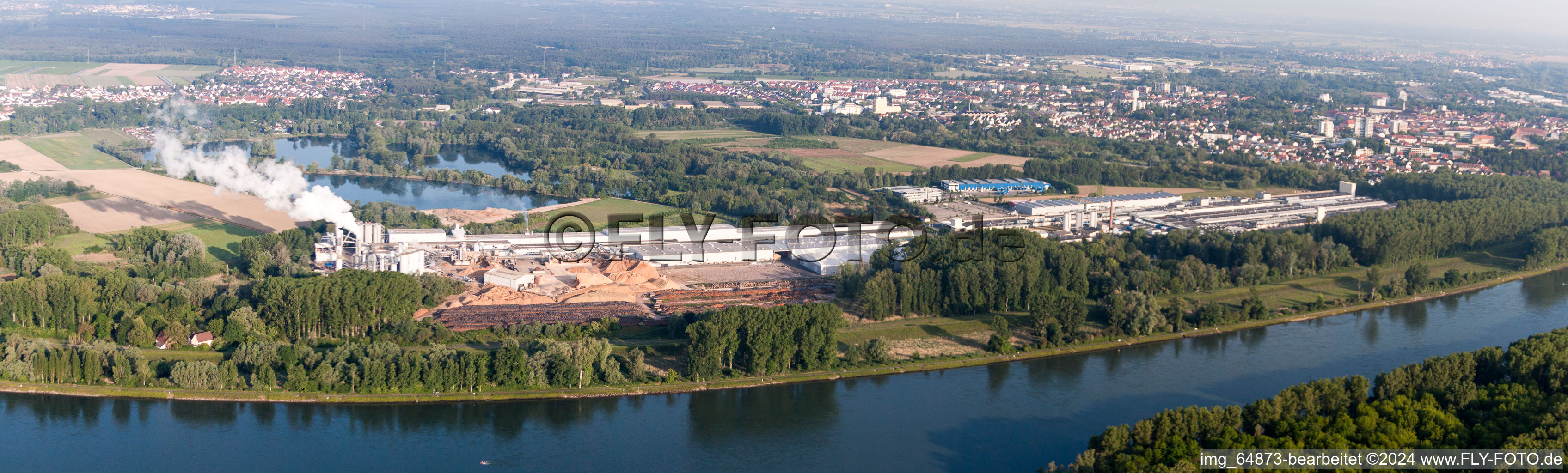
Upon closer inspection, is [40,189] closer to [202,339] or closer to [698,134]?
[202,339]

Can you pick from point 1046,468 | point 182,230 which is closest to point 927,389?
point 1046,468

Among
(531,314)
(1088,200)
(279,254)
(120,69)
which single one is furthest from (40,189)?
(120,69)

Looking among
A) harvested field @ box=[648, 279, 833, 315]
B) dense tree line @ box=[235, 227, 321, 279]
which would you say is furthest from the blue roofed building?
dense tree line @ box=[235, 227, 321, 279]

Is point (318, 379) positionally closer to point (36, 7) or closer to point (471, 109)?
point (471, 109)

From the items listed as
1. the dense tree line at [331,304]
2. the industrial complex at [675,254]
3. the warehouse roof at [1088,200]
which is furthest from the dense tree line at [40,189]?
the warehouse roof at [1088,200]

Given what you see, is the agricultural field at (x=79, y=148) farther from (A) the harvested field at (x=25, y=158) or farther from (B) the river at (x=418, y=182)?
(B) the river at (x=418, y=182)

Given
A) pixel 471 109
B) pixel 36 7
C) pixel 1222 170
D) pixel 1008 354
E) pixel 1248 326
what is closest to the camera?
pixel 1008 354
